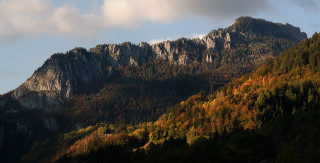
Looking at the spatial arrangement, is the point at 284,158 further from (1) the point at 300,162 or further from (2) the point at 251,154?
(2) the point at 251,154

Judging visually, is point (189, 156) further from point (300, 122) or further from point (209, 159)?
point (300, 122)

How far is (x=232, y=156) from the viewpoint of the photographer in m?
111

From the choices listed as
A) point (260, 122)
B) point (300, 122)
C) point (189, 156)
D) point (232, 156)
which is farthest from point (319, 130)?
point (260, 122)

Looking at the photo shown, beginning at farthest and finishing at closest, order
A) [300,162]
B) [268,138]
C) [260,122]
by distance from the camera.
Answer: [260,122], [268,138], [300,162]

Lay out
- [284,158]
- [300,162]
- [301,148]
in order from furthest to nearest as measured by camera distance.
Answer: [301,148], [284,158], [300,162]

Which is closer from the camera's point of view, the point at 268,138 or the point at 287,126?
the point at 268,138

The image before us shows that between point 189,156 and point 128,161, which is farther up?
point 189,156

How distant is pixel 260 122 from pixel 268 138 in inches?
2844

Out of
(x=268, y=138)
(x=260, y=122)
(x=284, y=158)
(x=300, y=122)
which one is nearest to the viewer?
(x=284, y=158)

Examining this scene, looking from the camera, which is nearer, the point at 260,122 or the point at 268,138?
the point at 268,138

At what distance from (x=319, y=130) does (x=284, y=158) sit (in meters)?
27.2

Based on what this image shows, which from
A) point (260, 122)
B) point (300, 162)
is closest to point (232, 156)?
point (300, 162)

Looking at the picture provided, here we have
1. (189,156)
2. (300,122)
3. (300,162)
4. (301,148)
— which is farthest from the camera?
(300,122)

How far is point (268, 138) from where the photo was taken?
128875 mm
